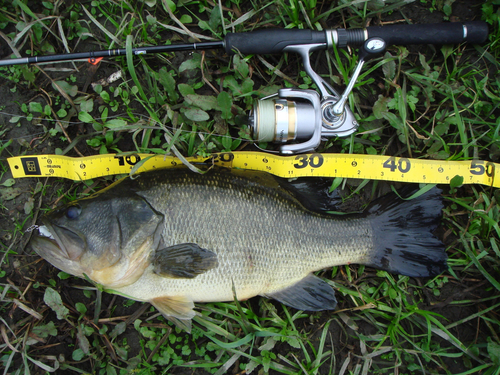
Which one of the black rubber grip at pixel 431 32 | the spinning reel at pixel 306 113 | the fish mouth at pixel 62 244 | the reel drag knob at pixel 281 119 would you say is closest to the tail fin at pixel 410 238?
the spinning reel at pixel 306 113

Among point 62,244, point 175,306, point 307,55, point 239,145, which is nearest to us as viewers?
point 62,244

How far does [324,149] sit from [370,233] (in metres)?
0.77

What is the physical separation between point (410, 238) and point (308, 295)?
0.91m

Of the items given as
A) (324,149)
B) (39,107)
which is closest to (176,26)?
(39,107)

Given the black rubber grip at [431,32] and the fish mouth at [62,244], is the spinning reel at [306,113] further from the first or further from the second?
the fish mouth at [62,244]

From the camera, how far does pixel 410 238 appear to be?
2422 mm

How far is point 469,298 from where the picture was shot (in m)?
2.54

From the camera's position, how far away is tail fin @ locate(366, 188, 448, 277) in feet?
7.88

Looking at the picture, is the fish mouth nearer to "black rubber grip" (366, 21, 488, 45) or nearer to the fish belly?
the fish belly

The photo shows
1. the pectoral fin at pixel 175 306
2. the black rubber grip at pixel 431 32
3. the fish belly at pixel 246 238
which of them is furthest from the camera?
the black rubber grip at pixel 431 32

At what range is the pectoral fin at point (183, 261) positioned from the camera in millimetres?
2033

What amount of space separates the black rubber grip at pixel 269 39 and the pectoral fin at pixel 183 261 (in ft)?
→ 5.09

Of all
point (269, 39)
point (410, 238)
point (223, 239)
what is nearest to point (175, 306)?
point (223, 239)

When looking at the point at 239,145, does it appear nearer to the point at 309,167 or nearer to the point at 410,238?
the point at 309,167
